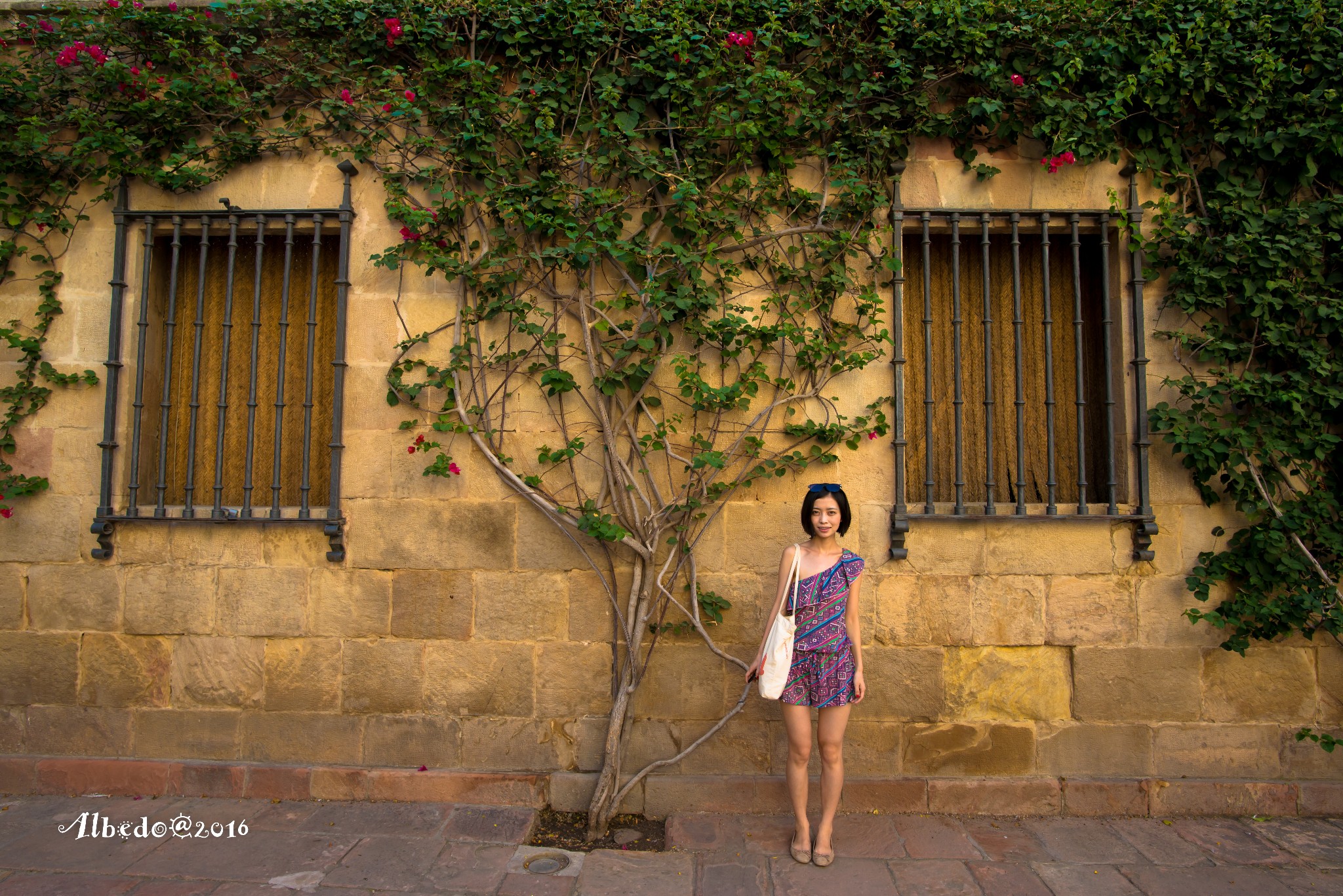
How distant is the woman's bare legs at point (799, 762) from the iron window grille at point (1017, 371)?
988 mm

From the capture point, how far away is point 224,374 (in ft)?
12.8

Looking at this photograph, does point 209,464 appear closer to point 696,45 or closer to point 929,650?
point 696,45

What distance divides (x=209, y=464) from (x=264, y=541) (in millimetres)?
580

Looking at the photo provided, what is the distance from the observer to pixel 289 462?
3.97 meters

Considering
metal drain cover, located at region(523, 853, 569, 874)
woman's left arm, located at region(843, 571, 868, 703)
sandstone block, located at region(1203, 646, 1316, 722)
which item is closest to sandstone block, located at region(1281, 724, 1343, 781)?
sandstone block, located at region(1203, 646, 1316, 722)

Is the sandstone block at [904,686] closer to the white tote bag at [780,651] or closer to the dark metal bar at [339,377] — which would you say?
the white tote bag at [780,651]

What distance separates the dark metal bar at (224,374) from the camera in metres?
3.84

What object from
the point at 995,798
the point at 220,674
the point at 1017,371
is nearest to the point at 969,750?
the point at 995,798

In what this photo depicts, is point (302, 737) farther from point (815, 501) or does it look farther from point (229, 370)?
point (815, 501)

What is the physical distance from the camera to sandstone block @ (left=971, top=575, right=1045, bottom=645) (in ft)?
12.1

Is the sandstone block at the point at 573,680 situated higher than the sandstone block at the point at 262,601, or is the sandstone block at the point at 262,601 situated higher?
the sandstone block at the point at 262,601

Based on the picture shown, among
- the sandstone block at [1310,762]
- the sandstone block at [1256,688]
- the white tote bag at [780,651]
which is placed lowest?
the sandstone block at [1310,762]

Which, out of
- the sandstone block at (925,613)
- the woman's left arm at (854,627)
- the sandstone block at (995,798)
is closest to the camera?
the woman's left arm at (854,627)

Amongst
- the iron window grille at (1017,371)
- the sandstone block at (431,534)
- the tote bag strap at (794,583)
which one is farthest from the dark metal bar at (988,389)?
the sandstone block at (431,534)
